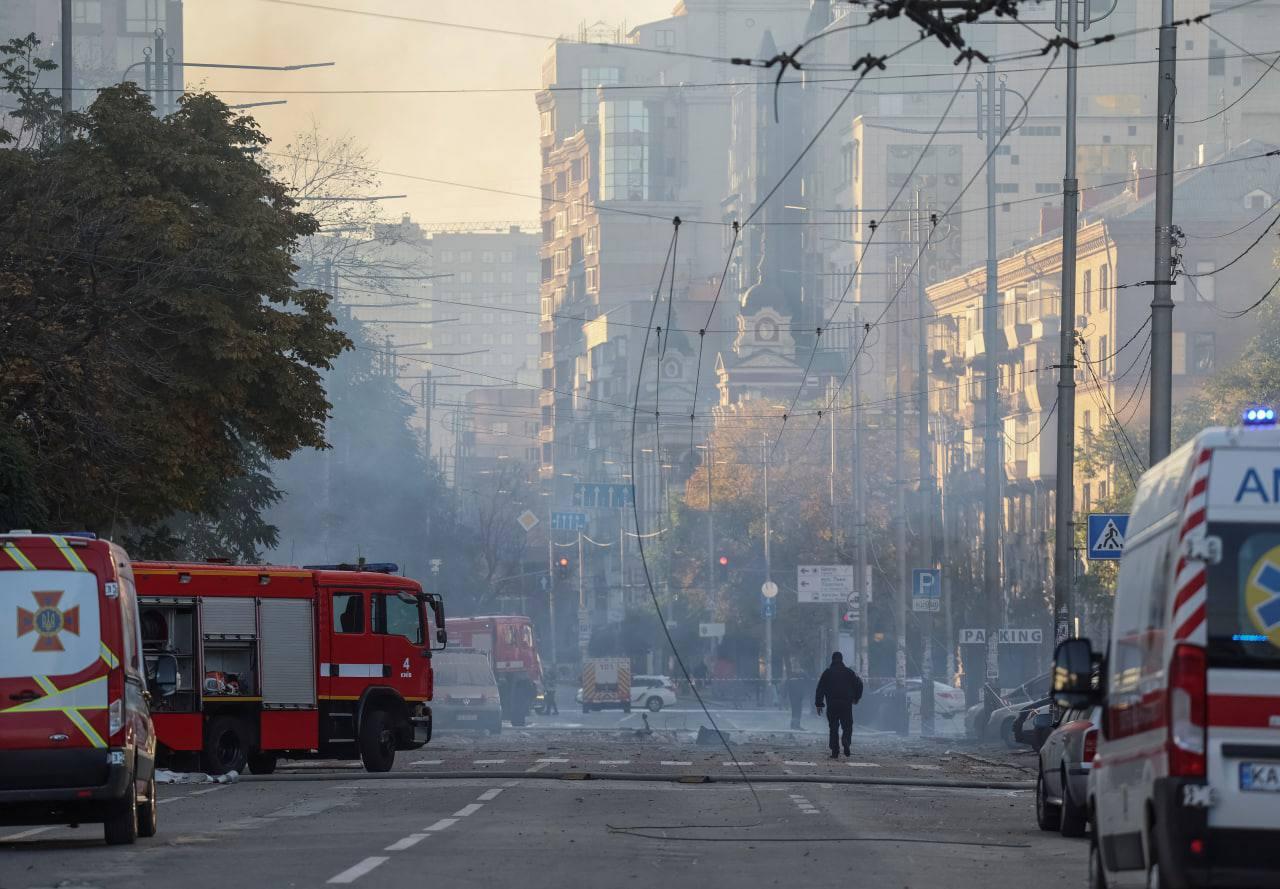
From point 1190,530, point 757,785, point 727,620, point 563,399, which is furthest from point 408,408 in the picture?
point 1190,530

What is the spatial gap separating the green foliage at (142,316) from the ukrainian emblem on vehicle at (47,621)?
498 inches

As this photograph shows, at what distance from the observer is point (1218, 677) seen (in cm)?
889

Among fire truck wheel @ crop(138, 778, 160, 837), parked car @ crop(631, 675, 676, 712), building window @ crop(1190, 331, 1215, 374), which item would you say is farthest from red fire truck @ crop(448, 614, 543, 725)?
fire truck wheel @ crop(138, 778, 160, 837)

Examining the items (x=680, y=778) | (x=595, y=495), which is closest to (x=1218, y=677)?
(x=680, y=778)

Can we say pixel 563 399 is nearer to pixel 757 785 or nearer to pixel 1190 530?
pixel 757 785

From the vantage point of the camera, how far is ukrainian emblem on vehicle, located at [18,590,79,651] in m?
16.4

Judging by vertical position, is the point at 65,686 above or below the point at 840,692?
above

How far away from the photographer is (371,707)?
105 ft

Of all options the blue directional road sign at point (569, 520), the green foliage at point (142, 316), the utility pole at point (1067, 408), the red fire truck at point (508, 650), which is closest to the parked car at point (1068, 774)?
the utility pole at point (1067, 408)

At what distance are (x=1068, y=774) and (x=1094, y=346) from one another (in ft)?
240

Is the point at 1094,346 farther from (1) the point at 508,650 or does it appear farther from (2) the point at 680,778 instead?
(2) the point at 680,778

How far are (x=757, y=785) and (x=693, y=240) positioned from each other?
520ft

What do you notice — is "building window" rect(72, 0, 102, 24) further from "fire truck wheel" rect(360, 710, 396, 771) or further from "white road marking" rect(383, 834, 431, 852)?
"white road marking" rect(383, 834, 431, 852)

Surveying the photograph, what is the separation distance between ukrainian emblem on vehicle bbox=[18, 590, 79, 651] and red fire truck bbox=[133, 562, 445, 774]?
12.8m
